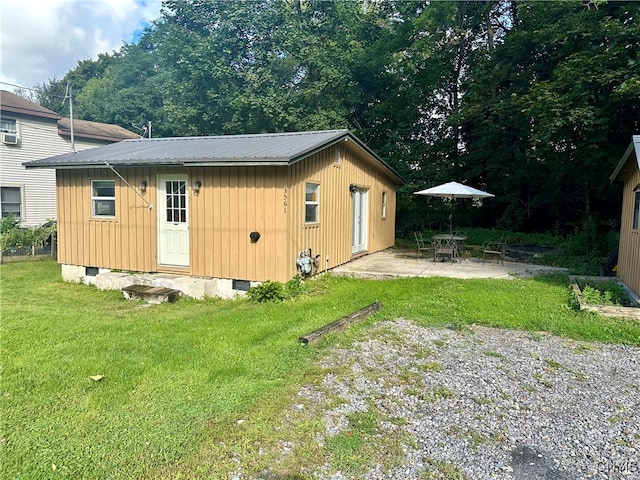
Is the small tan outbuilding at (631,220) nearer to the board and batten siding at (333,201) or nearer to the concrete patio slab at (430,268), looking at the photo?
the concrete patio slab at (430,268)

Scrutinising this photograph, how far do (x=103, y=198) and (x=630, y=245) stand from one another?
10223mm

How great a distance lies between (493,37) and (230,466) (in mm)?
20349

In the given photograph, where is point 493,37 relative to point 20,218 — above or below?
above

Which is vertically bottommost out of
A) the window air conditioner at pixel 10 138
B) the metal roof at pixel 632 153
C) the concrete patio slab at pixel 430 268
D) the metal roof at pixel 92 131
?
the concrete patio slab at pixel 430 268

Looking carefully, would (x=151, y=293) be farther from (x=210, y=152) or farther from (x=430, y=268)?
(x=430, y=268)

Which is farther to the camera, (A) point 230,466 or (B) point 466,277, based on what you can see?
(B) point 466,277

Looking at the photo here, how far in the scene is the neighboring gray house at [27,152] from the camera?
51.1 ft

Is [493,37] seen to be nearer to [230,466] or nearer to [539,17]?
[539,17]

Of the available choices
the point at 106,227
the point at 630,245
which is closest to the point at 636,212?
the point at 630,245

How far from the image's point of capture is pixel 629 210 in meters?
8.16

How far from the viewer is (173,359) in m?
4.43

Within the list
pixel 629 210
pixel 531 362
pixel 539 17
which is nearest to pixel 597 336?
pixel 531 362

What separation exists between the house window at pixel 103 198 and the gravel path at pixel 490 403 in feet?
21.7

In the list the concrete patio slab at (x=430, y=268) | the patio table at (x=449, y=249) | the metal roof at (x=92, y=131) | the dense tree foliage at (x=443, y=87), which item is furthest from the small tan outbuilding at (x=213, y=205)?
the metal roof at (x=92, y=131)
